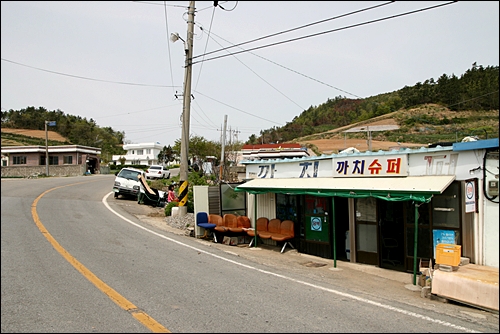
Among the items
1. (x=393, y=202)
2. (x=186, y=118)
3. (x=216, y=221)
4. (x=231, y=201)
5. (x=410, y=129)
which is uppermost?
(x=410, y=129)

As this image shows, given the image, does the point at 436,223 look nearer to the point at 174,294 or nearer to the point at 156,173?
the point at 174,294

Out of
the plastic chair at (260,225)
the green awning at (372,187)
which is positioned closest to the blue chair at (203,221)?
the plastic chair at (260,225)

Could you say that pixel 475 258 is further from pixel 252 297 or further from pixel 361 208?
pixel 252 297

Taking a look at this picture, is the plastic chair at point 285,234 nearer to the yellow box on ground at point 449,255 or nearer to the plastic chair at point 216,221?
the plastic chair at point 216,221

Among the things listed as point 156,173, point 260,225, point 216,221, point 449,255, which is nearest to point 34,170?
point 216,221

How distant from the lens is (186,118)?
17188mm

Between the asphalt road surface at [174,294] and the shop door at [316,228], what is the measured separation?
1938mm

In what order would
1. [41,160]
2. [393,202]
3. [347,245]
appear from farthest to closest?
[41,160] → [347,245] → [393,202]

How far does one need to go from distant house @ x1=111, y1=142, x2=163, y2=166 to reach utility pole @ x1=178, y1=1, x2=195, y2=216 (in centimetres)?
5779

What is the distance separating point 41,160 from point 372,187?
12138mm

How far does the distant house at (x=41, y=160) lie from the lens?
794 centimetres

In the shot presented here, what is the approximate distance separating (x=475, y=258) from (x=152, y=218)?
41.3 ft

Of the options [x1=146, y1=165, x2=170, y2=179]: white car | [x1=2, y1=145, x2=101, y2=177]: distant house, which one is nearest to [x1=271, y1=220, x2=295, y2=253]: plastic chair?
[x1=2, y1=145, x2=101, y2=177]: distant house

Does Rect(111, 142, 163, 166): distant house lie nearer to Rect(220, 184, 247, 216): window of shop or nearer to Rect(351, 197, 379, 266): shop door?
Rect(220, 184, 247, 216): window of shop
